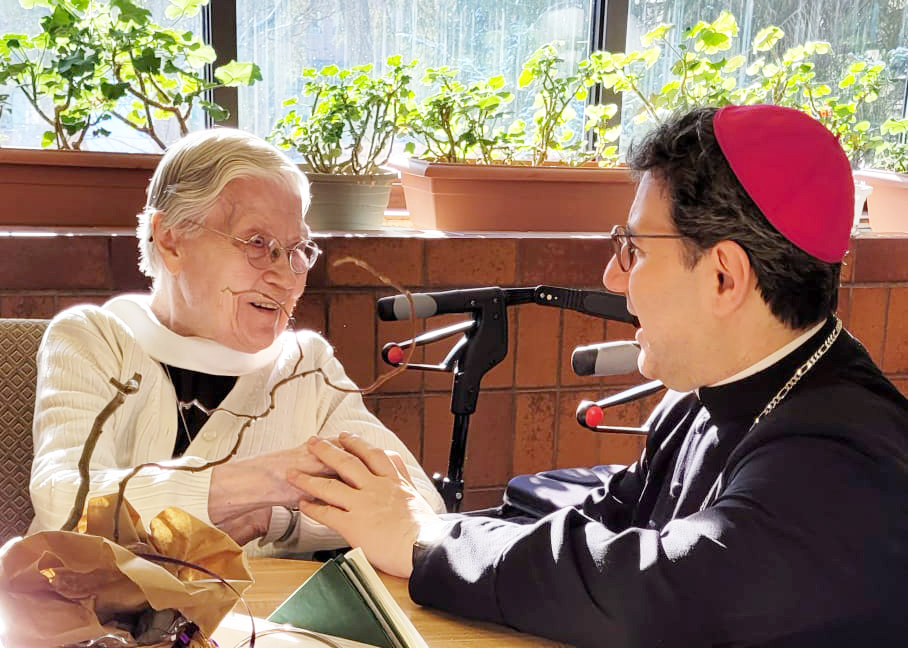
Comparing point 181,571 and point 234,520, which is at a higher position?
point 181,571

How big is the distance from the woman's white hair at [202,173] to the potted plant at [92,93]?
1.72 feet

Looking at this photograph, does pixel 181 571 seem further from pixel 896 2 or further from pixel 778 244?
pixel 896 2

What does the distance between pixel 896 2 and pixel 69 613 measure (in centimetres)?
333

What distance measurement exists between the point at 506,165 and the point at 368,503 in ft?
4.48

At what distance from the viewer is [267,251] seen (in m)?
1.68

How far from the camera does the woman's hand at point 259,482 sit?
143 centimetres

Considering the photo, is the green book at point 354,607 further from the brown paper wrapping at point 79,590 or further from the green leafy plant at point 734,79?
the green leafy plant at point 734,79

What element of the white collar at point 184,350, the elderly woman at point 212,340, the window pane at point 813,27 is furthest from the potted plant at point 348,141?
the window pane at point 813,27

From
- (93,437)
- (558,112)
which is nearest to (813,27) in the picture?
(558,112)

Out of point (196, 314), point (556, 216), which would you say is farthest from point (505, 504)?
point (556, 216)

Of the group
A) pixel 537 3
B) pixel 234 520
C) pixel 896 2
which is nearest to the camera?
pixel 234 520

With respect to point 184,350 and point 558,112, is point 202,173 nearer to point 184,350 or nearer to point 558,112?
point 184,350

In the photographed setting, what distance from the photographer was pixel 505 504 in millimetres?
1812

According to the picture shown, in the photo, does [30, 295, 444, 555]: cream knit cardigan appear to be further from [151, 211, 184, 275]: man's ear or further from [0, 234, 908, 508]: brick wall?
[0, 234, 908, 508]: brick wall
